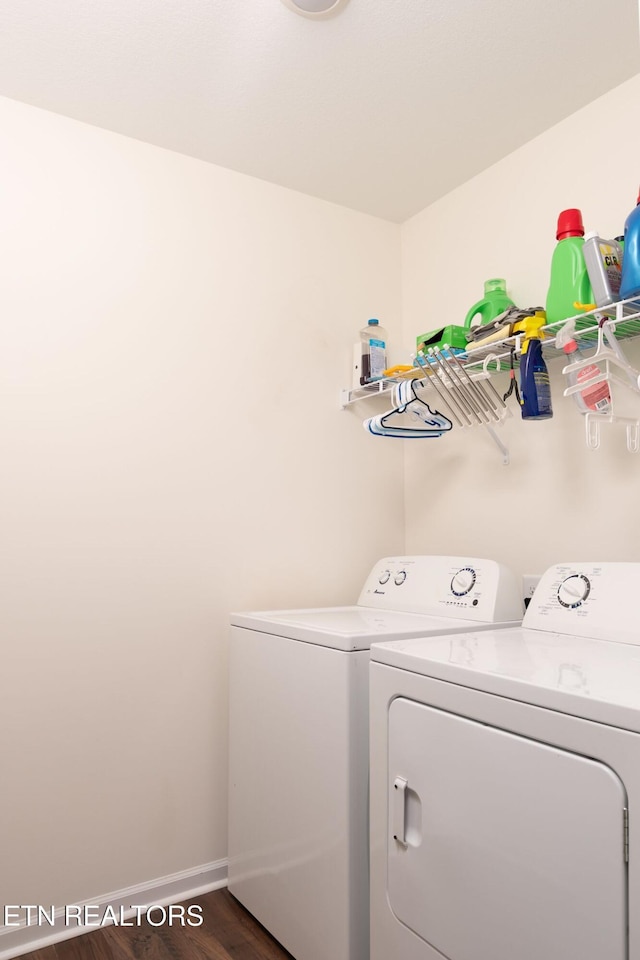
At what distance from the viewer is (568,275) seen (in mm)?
1688

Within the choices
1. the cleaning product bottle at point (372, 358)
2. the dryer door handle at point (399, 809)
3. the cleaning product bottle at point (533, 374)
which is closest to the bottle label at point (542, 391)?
the cleaning product bottle at point (533, 374)

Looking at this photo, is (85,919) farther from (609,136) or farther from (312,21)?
(609,136)

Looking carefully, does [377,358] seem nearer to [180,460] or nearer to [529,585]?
[180,460]

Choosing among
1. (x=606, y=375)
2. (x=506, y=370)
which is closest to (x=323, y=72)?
(x=506, y=370)

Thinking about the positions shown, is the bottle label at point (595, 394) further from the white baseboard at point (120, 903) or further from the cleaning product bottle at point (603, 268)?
the white baseboard at point (120, 903)

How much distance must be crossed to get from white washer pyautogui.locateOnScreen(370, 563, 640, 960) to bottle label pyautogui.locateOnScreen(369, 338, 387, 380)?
1.20 m

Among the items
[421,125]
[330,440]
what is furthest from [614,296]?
[330,440]

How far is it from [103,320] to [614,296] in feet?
4.91

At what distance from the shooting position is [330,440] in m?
2.44

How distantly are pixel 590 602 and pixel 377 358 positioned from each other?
125 cm

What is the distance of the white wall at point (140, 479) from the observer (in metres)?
1.82

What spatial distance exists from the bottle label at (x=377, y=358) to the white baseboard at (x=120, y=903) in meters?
1.77

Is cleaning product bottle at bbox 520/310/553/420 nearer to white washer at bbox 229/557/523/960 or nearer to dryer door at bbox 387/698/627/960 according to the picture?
white washer at bbox 229/557/523/960

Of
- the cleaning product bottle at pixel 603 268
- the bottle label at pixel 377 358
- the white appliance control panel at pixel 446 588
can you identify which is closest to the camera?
the cleaning product bottle at pixel 603 268
